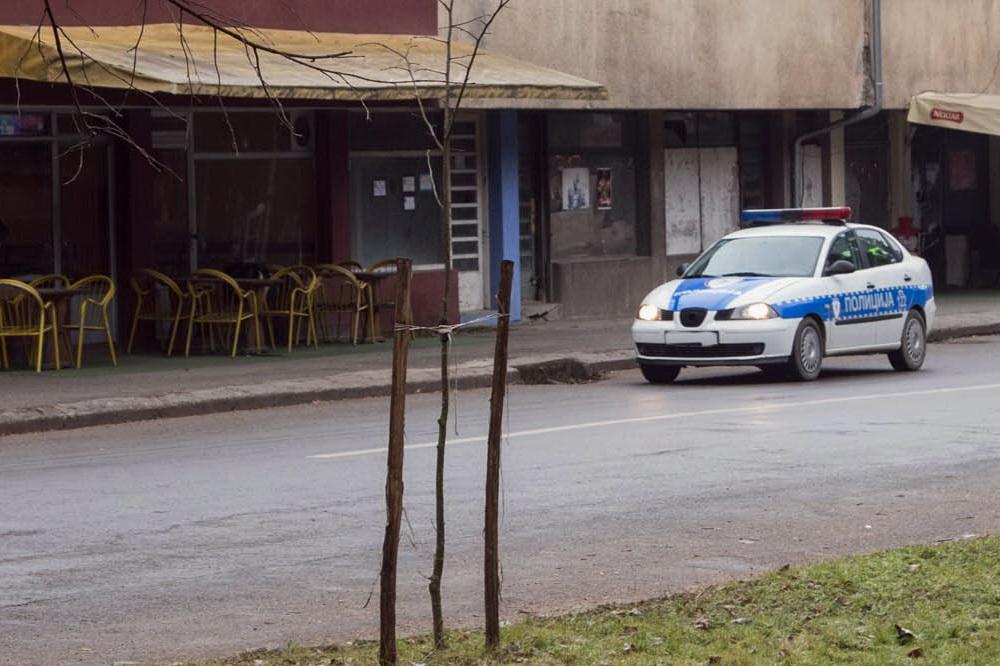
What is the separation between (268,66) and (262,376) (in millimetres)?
3284

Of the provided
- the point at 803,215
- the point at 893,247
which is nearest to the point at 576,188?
the point at 803,215

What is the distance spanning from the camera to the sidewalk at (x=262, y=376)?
15812mm

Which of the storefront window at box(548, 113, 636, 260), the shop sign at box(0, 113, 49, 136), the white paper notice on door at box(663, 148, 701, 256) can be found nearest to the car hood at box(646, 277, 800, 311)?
the shop sign at box(0, 113, 49, 136)

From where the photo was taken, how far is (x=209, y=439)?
47.1 ft

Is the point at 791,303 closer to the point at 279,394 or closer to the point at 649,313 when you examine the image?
the point at 649,313

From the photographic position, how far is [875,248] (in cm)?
1917

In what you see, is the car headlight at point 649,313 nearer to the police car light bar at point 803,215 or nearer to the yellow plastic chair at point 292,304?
the police car light bar at point 803,215

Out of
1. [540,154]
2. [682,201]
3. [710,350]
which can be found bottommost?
[710,350]

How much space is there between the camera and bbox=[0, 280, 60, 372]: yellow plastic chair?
18047 millimetres

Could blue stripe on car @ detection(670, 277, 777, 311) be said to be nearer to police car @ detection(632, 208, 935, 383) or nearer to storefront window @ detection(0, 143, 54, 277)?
police car @ detection(632, 208, 935, 383)

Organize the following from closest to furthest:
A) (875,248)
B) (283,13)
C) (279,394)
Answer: (279,394) → (875,248) → (283,13)

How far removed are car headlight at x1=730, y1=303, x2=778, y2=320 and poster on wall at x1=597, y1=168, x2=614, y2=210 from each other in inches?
380

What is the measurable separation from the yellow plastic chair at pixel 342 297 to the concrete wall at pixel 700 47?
3.80 metres

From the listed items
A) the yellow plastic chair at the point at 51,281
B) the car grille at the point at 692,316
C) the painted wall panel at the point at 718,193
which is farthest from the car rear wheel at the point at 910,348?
the painted wall panel at the point at 718,193
